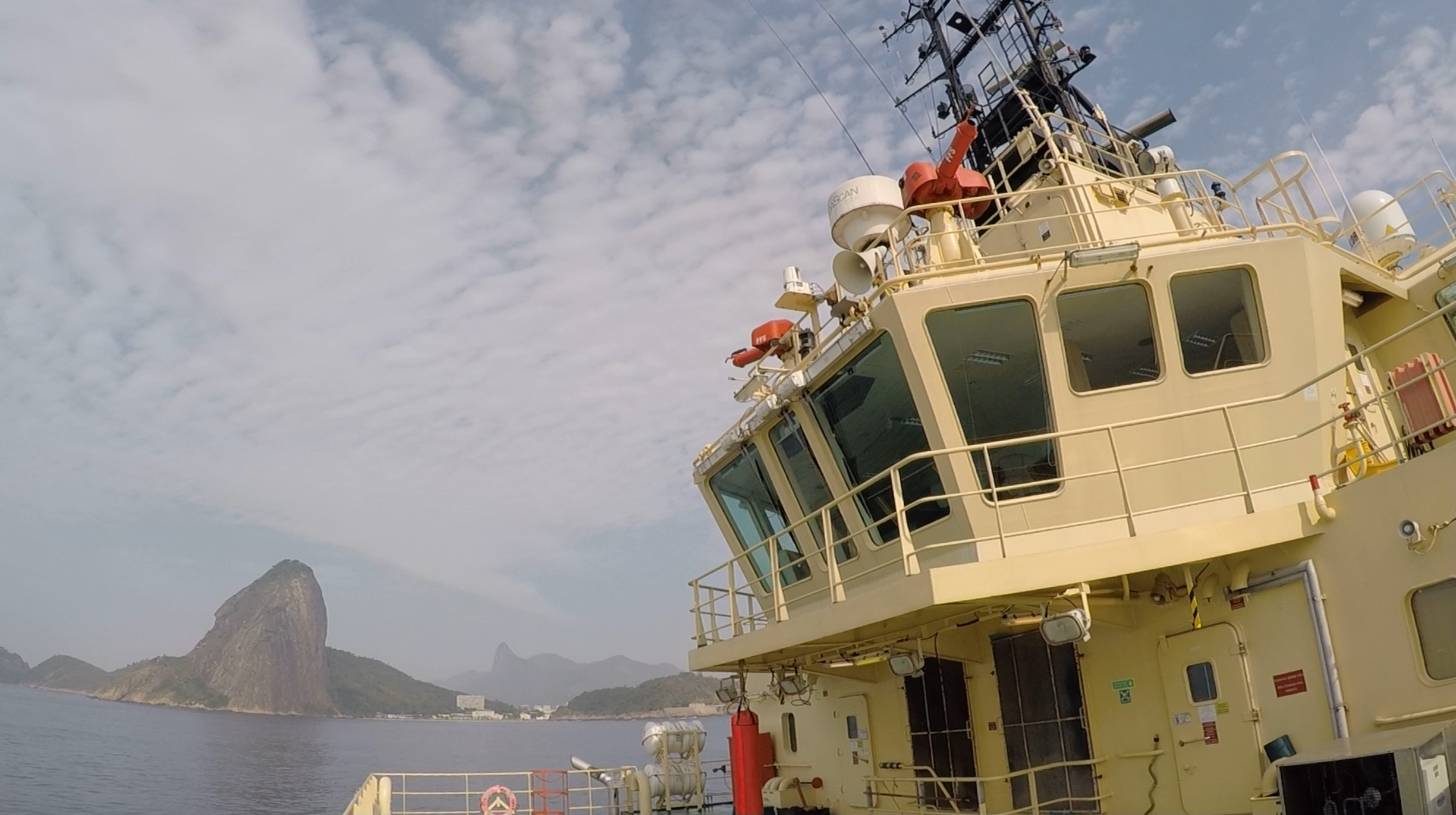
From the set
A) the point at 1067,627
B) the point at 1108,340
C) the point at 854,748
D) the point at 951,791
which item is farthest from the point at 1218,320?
the point at 854,748

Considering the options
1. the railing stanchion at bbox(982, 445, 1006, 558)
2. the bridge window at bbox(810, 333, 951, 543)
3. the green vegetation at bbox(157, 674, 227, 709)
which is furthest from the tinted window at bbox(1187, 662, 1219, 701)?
the green vegetation at bbox(157, 674, 227, 709)

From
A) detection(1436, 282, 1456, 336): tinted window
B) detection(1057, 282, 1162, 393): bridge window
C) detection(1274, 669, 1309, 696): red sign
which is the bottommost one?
detection(1274, 669, 1309, 696): red sign

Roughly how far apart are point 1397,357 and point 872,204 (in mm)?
6324

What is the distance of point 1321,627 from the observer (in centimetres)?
729

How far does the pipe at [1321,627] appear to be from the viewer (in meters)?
7.09

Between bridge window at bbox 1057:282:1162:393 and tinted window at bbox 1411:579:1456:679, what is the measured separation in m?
3.01

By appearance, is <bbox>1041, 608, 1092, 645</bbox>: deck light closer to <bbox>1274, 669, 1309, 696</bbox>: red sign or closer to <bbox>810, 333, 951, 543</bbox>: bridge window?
<bbox>1274, 669, 1309, 696</bbox>: red sign

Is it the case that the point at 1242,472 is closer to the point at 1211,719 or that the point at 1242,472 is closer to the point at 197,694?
the point at 1211,719

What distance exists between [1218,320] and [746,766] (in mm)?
7470

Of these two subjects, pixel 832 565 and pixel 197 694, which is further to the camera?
pixel 197 694

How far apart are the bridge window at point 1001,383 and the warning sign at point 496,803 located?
33.2ft

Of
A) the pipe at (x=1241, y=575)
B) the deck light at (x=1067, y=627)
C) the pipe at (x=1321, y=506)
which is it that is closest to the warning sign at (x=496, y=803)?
the deck light at (x=1067, y=627)

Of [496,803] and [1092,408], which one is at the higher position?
[1092,408]

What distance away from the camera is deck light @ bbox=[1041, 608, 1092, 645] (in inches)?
300
